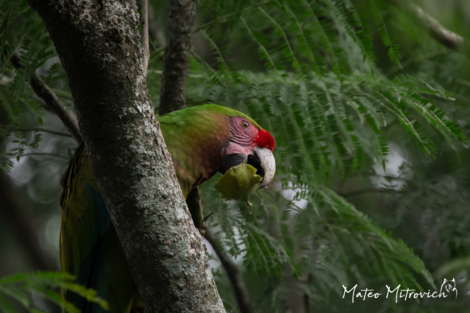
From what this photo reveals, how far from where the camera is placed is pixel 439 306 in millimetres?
3508

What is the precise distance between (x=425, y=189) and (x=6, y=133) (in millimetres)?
3179

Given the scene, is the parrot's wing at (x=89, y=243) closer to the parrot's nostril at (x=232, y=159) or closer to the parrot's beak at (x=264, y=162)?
the parrot's nostril at (x=232, y=159)

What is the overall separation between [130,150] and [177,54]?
124cm

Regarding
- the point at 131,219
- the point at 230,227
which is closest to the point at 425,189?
the point at 230,227

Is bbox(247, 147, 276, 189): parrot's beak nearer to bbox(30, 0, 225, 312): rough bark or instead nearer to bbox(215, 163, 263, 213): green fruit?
bbox(215, 163, 263, 213): green fruit

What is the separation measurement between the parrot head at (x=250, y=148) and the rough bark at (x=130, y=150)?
870mm

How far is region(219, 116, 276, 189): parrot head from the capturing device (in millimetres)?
2334

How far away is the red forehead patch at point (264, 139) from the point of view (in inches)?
95.3
